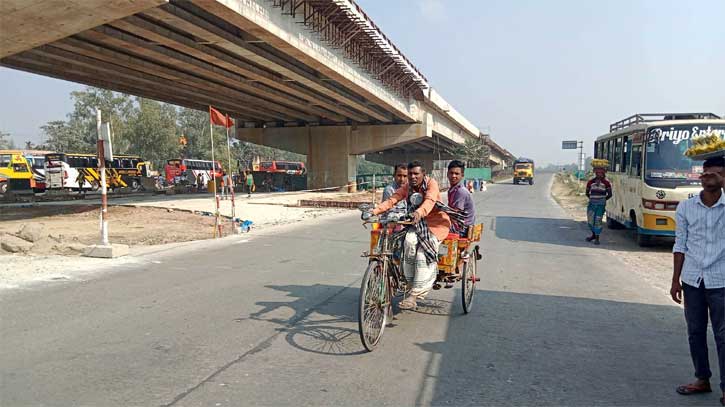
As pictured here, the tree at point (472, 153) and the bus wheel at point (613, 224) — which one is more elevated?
the tree at point (472, 153)

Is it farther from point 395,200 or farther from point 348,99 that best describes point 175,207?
point 395,200

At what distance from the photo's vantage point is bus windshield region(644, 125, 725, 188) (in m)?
11.3

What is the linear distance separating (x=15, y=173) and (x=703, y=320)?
116 ft

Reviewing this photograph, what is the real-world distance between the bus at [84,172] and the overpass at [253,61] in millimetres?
7314

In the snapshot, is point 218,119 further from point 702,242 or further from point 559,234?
point 702,242

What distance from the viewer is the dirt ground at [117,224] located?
12656 mm

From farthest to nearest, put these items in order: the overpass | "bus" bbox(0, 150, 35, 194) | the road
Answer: "bus" bbox(0, 150, 35, 194) < the overpass < the road

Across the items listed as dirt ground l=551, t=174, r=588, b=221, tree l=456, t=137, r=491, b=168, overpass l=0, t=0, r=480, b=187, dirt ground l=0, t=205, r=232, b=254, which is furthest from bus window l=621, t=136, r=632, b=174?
tree l=456, t=137, r=491, b=168

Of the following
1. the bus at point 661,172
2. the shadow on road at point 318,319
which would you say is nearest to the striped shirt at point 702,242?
the shadow on road at point 318,319

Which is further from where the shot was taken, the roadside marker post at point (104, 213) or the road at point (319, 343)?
the roadside marker post at point (104, 213)

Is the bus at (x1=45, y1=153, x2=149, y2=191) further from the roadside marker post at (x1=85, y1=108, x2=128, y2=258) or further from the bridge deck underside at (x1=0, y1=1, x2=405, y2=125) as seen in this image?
the roadside marker post at (x1=85, y1=108, x2=128, y2=258)

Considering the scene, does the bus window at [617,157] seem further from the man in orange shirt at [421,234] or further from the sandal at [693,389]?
the sandal at [693,389]

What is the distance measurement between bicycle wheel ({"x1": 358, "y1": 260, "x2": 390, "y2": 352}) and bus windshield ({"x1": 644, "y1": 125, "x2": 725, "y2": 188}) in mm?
9287

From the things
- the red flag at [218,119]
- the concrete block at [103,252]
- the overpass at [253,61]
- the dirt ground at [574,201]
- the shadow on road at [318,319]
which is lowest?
the dirt ground at [574,201]
